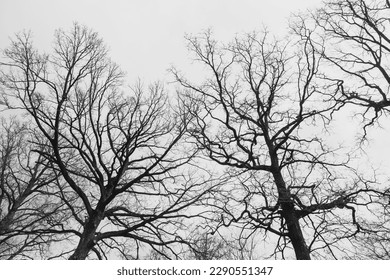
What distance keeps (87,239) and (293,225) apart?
5.29m

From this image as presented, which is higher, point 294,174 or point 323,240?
point 294,174

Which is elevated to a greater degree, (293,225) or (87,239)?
(87,239)

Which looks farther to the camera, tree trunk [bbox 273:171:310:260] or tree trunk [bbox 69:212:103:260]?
tree trunk [bbox 69:212:103:260]

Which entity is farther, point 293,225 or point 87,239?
point 87,239

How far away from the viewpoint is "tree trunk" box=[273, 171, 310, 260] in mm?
7316

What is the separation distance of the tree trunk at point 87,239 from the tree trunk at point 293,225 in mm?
4971

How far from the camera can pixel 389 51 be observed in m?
8.94

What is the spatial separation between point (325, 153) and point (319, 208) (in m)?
2.20

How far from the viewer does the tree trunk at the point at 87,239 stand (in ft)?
26.2

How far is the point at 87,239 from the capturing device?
8.29 meters

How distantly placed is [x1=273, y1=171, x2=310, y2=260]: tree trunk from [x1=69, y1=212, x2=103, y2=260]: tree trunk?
4971mm
